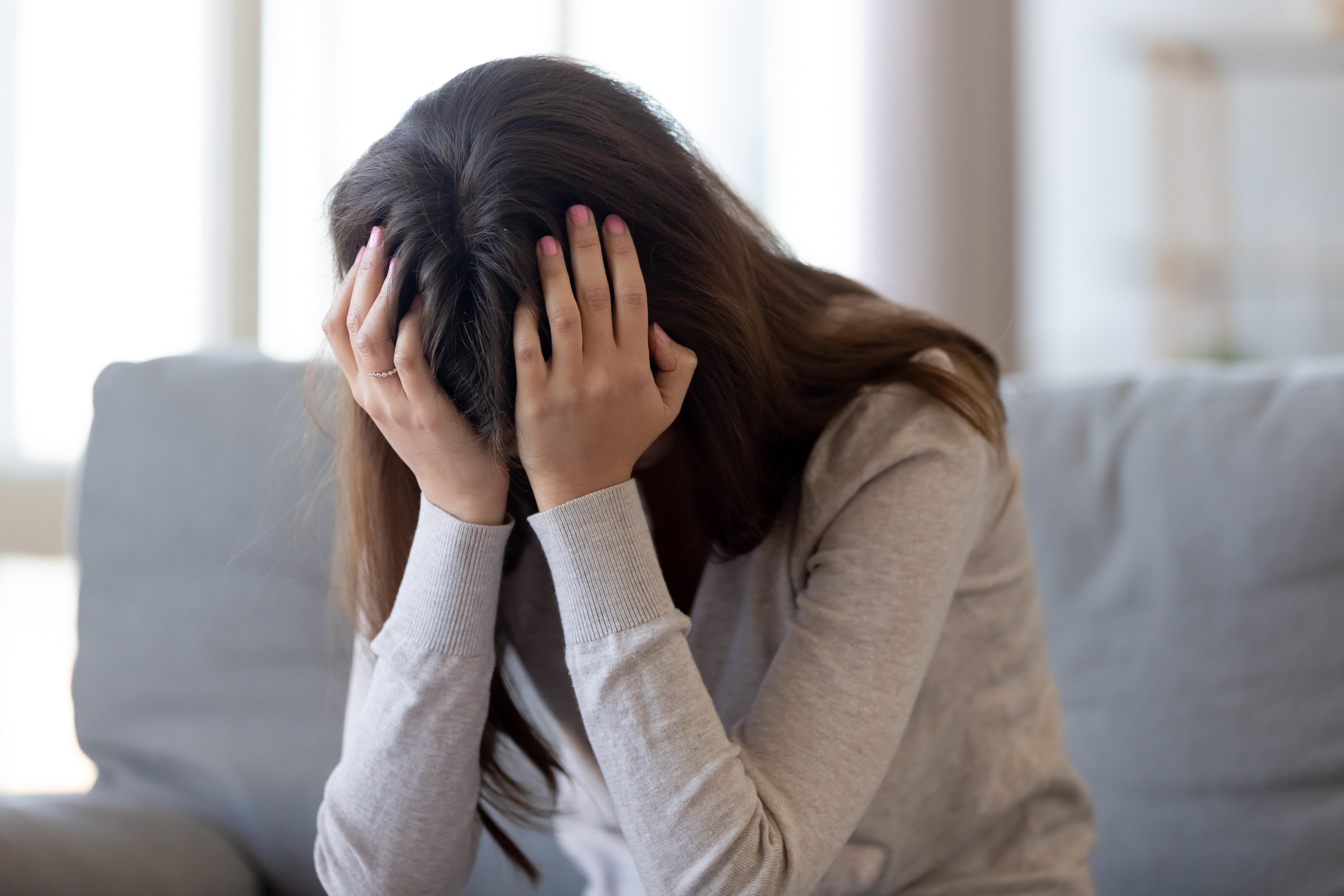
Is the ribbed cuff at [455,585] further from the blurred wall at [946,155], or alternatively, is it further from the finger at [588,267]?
the blurred wall at [946,155]

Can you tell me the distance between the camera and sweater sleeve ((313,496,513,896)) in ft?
2.37

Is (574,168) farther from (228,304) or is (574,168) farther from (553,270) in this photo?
(228,304)

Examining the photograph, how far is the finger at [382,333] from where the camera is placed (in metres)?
0.65

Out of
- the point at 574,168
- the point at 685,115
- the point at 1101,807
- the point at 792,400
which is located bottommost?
the point at 1101,807

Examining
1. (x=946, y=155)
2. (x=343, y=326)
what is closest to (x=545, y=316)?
(x=343, y=326)

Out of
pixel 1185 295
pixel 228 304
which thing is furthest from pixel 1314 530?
pixel 1185 295

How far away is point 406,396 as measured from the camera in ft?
2.23

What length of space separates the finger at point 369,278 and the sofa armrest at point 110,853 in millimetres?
489

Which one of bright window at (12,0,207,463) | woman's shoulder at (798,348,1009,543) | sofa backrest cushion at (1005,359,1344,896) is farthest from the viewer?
bright window at (12,0,207,463)

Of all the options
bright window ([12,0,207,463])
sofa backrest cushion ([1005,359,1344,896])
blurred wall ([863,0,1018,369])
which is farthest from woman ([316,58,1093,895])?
bright window ([12,0,207,463])

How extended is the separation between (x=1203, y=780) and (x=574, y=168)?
2.51ft

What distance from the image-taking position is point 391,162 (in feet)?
2.16

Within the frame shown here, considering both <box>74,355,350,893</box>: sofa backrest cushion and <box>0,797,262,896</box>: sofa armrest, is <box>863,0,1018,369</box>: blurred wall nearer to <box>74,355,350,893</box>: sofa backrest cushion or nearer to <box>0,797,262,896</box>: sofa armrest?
<box>74,355,350,893</box>: sofa backrest cushion

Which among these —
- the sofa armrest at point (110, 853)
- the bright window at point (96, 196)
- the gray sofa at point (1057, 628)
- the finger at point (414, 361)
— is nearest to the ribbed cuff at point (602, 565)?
the finger at point (414, 361)
